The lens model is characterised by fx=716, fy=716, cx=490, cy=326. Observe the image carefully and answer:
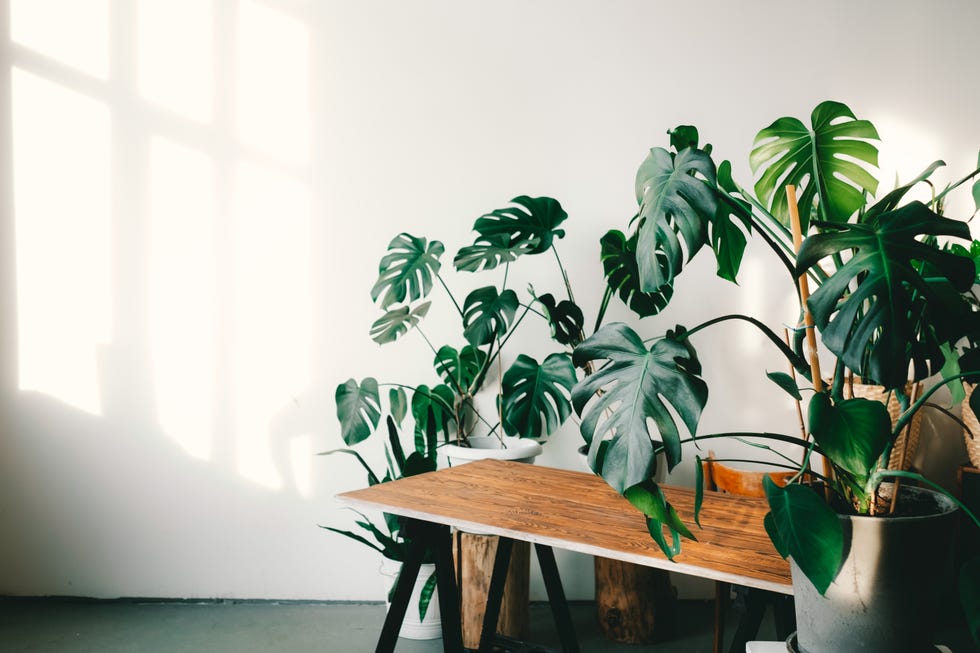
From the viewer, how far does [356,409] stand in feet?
8.62

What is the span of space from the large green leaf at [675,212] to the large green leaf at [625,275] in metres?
1.30

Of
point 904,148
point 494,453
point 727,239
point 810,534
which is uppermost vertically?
point 904,148

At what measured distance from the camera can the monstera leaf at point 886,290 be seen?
36.2 inches

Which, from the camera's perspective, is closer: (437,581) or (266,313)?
(437,581)

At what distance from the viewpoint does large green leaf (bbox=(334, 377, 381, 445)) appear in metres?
2.59

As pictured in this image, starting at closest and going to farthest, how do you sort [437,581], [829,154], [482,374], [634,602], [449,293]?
[829,154], [437,581], [634,602], [482,374], [449,293]

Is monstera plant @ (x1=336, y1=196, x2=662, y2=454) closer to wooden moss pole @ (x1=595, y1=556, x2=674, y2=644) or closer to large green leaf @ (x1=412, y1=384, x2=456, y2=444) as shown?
large green leaf @ (x1=412, y1=384, x2=456, y2=444)

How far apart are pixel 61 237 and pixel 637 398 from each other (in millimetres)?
2936

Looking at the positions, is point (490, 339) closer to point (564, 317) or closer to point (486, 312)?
point (486, 312)

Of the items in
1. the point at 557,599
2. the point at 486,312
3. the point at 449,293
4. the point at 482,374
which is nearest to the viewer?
the point at 557,599

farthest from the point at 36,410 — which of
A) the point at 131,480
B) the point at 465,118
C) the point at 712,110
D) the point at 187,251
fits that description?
the point at 712,110

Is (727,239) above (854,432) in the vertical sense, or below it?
above

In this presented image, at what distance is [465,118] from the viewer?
3.12 m

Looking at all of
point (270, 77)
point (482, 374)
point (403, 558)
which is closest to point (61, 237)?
point (270, 77)
